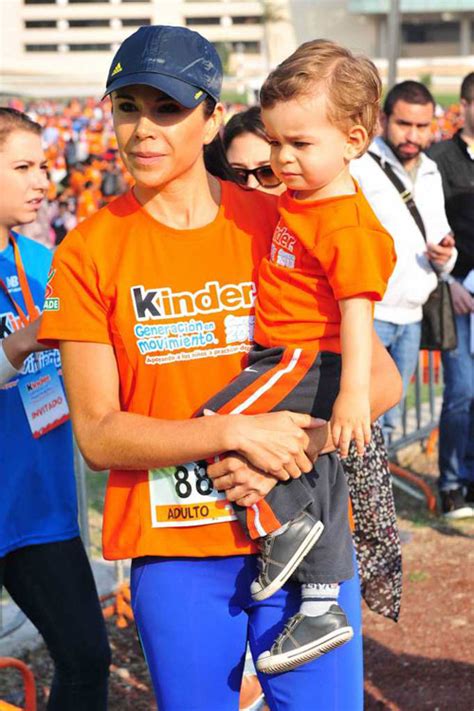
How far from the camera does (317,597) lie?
2.57 meters

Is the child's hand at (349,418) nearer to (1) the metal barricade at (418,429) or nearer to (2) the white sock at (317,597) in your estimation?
(2) the white sock at (317,597)

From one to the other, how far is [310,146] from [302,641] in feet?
3.55

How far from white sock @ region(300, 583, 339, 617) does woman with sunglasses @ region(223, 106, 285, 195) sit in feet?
5.44

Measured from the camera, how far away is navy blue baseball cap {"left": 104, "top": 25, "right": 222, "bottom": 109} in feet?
8.14

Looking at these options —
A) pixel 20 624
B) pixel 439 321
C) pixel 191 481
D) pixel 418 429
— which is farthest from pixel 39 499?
pixel 418 429

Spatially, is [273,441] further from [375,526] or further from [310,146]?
[375,526]

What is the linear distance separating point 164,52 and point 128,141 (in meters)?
0.21

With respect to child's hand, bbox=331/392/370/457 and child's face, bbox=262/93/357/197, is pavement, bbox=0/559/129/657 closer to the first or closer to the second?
child's hand, bbox=331/392/370/457

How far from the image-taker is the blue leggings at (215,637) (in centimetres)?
257

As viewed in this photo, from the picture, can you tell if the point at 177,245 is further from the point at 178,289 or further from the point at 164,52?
the point at 164,52

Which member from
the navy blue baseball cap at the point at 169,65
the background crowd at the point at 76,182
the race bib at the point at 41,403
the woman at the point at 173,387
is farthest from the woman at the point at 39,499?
the background crowd at the point at 76,182

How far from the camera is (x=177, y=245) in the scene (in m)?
2.59

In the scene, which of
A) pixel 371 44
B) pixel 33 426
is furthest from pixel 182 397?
pixel 371 44

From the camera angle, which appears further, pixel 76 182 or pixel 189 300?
pixel 76 182
